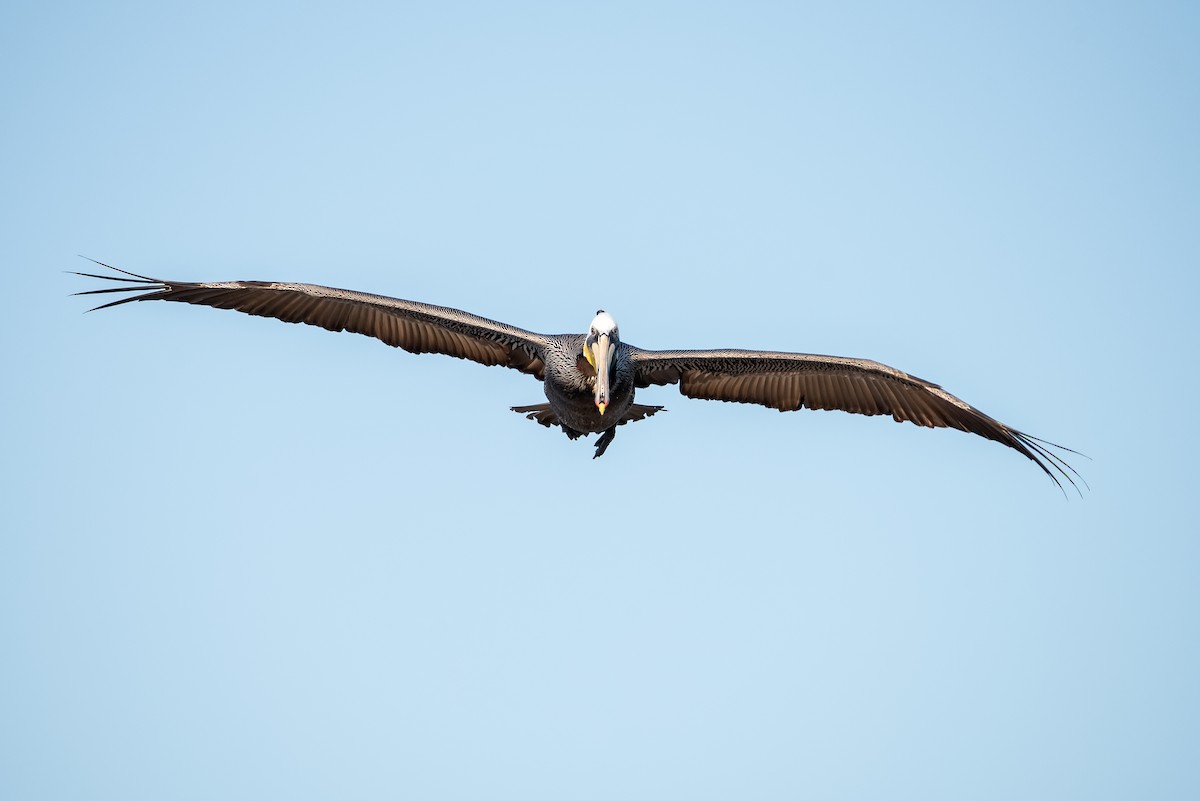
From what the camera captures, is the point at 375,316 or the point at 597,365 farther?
the point at 375,316

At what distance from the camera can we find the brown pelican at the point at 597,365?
17.4 meters

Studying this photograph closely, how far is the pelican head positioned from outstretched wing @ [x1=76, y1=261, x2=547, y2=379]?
1.15 m

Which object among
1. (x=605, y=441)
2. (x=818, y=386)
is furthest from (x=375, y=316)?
(x=818, y=386)

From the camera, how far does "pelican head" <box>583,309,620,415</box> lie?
1631 centimetres

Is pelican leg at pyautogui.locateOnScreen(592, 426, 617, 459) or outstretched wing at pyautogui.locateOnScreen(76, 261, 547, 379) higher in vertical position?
outstretched wing at pyautogui.locateOnScreen(76, 261, 547, 379)

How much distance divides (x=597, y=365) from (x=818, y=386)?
11.6ft

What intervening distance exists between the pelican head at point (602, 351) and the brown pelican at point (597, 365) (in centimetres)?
2

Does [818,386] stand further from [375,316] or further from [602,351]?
[375,316]

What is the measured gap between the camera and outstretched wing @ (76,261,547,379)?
18.0m

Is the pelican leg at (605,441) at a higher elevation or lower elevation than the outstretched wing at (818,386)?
lower

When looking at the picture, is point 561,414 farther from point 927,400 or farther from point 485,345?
point 927,400

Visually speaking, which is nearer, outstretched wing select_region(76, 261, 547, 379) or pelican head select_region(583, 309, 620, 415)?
pelican head select_region(583, 309, 620, 415)

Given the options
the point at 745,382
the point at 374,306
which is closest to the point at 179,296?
the point at 374,306

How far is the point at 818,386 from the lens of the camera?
18.8 metres
